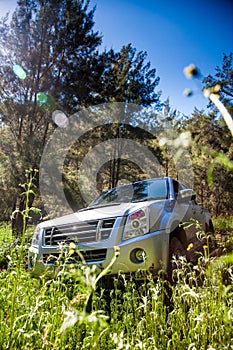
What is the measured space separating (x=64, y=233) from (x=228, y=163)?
3.21 meters

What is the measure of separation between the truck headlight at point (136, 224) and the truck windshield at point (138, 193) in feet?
3.23

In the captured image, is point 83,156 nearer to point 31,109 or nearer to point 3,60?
point 31,109

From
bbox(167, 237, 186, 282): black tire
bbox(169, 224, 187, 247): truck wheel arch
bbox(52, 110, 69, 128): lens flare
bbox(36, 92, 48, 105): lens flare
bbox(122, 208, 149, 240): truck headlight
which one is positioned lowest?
bbox(167, 237, 186, 282): black tire

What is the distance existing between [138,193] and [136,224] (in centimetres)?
148

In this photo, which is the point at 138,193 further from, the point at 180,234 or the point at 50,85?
the point at 50,85

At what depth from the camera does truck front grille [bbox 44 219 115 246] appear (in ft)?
10.7

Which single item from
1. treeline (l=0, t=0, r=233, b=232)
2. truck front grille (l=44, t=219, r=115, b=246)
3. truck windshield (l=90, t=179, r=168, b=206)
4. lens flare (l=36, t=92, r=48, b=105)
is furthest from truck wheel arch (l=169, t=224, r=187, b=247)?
lens flare (l=36, t=92, r=48, b=105)

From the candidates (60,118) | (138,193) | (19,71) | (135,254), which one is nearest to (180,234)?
(135,254)

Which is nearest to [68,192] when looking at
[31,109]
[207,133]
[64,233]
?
[31,109]

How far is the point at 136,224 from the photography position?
324 centimetres

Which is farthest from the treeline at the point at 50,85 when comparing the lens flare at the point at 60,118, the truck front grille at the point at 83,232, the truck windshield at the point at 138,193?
the truck front grille at the point at 83,232

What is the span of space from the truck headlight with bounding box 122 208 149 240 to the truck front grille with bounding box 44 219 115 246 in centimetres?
20

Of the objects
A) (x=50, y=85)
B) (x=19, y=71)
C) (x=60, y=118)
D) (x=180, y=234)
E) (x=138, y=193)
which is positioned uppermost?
(x=19, y=71)

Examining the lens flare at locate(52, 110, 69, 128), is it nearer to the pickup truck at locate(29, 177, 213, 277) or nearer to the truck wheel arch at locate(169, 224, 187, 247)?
the pickup truck at locate(29, 177, 213, 277)
